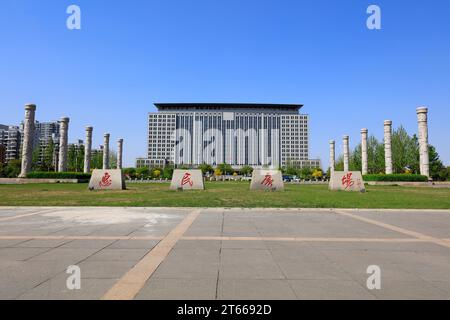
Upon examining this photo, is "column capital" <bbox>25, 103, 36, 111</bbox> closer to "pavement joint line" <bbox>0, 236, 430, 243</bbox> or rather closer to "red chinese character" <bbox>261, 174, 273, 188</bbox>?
"red chinese character" <bbox>261, 174, 273, 188</bbox>

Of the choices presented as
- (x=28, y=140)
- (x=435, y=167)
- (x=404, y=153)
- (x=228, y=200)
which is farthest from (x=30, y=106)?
(x=435, y=167)

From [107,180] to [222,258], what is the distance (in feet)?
74.5

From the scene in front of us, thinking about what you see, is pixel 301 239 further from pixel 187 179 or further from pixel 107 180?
pixel 107 180

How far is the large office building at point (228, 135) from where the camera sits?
14400 centimetres

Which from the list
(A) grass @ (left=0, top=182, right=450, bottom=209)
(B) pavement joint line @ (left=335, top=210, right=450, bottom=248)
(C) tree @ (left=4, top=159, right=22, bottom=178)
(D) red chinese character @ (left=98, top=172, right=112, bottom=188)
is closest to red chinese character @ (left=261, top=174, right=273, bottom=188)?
(A) grass @ (left=0, top=182, right=450, bottom=209)

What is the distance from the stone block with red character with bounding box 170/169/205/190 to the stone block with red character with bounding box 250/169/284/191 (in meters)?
4.67

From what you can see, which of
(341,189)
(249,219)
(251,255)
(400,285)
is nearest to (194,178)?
(341,189)

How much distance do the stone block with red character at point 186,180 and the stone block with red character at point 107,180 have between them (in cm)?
466

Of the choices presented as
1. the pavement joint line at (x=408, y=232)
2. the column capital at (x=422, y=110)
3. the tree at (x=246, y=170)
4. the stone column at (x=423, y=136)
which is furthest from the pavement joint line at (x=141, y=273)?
the tree at (x=246, y=170)

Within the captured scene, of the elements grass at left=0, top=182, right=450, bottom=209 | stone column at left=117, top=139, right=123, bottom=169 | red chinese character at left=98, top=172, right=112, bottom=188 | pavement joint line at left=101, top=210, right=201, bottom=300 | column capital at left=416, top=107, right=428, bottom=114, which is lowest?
pavement joint line at left=101, top=210, right=201, bottom=300

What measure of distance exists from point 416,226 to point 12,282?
989cm

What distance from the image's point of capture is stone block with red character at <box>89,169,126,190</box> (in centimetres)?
2544

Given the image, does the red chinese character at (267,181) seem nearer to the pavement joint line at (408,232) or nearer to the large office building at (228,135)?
the pavement joint line at (408,232)

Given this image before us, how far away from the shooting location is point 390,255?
18.7 feet
